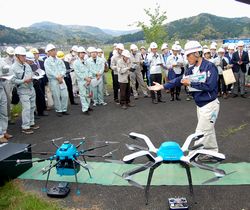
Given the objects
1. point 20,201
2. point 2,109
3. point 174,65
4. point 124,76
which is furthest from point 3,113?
point 174,65

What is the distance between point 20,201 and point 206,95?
11.0ft

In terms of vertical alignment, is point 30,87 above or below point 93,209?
above

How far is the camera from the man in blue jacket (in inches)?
199

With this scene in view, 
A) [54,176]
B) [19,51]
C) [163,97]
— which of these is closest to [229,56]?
[163,97]

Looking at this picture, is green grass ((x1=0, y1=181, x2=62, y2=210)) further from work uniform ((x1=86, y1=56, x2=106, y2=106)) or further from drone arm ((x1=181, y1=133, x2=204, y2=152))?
work uniform ((x1=86, y1=56, x2=106, y2=106))

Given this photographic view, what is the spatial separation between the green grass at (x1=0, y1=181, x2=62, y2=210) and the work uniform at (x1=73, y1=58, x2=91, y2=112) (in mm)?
4995

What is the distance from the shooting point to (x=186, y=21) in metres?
82.9

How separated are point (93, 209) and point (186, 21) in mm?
83812

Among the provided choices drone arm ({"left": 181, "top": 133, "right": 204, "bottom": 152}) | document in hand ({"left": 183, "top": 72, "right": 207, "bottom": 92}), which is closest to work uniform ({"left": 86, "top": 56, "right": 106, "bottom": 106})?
document in hand ({"left": 183, "top": 72, "right": 207, "bottom": 92})

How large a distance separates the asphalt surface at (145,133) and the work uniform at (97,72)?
445 mm

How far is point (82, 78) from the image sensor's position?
31.8 feet

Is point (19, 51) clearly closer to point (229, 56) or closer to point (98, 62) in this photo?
point (98, 62)

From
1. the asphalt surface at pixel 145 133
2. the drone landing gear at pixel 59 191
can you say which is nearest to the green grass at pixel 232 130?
the asphalt surface at pixel 145 133

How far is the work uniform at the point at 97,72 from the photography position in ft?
34.2
